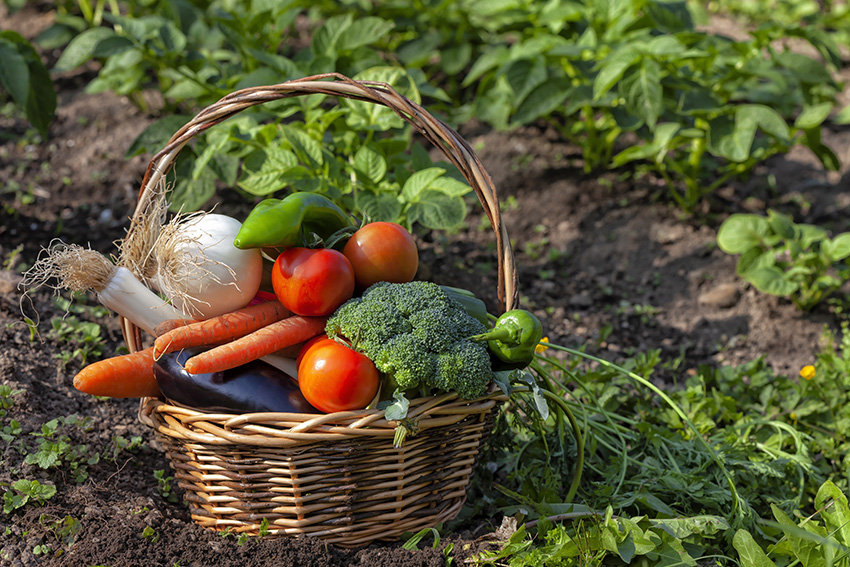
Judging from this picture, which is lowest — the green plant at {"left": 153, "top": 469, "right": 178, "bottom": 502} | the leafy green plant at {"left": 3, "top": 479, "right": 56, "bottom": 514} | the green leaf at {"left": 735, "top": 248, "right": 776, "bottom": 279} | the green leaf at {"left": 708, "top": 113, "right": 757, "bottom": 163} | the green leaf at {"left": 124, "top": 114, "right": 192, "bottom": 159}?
the green leaf at {"left": 735, "top": 248, "right": 776, "bottom": 279}

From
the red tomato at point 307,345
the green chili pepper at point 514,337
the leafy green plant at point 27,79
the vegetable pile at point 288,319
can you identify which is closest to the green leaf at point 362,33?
the leafy green plant at point 27,79

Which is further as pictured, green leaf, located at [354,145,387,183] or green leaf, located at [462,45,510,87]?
green leaf, located at [462,45,510,87]

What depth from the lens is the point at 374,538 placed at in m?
1.55

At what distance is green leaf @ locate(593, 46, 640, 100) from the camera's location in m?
2.76

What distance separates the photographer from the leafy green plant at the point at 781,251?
2.69 m

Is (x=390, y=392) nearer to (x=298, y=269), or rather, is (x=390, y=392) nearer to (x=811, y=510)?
(x=298, y=269)

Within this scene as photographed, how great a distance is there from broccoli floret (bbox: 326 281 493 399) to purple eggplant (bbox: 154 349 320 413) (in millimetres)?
179

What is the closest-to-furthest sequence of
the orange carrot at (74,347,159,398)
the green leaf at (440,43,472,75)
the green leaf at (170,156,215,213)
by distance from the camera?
1. the orange carrot at (74,347,159,398)
2. the green leaf at (170,156,215,213)
3. the green leaf at (440,43,472,75)

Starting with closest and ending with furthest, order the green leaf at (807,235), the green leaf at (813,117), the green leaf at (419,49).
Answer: the green leaf at (807,235)
the green leaf at (813,117)
the green leaf at (419,49)

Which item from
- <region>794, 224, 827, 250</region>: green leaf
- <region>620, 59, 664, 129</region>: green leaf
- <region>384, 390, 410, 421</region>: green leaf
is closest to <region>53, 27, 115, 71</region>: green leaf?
<region>620, 59, 664, 129</region>: green leaf

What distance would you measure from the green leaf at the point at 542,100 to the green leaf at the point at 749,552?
6.64 ft

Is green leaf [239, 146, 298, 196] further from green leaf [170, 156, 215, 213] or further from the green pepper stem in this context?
the green pepper stem

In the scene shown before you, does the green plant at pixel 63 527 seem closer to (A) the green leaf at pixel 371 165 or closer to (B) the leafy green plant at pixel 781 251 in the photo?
(A) the green leaf at pixel 371 165

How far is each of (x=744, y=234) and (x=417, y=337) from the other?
1948 millimetres
